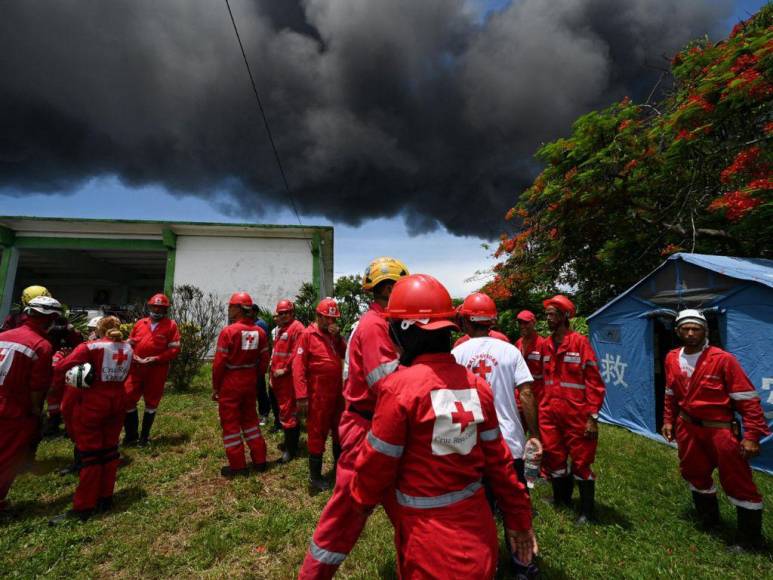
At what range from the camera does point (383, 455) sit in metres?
1.62

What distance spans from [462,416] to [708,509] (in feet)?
13.6

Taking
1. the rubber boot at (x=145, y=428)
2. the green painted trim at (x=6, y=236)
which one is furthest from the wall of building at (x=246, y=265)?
the rubber boot at (x=145, y=428)

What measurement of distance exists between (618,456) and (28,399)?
8.08m

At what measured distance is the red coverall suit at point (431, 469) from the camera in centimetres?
158

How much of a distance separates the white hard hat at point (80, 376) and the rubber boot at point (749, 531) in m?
6.47

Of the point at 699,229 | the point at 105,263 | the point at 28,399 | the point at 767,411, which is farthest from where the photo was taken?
the point at 105,263

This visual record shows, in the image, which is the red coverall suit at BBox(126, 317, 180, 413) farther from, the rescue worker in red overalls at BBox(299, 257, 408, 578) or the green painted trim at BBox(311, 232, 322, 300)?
the green painted trim at BBox(311, 232, 322, 300)

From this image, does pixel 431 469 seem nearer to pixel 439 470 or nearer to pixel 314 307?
pixel 439 470

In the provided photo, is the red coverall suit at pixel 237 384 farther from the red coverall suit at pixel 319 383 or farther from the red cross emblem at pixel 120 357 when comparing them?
the red cross emblem at pixel 120 357

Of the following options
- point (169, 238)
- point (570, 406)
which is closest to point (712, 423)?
point (570, 406)

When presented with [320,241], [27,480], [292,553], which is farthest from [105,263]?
[292,553]

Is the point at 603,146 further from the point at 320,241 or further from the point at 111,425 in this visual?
the point at 111,425

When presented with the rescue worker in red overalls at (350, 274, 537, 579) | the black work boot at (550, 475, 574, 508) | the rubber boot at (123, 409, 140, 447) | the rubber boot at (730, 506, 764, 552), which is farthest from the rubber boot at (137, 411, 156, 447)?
the rubber boot at (730, 506, 764, 552)

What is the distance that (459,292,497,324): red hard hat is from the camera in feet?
10.9
